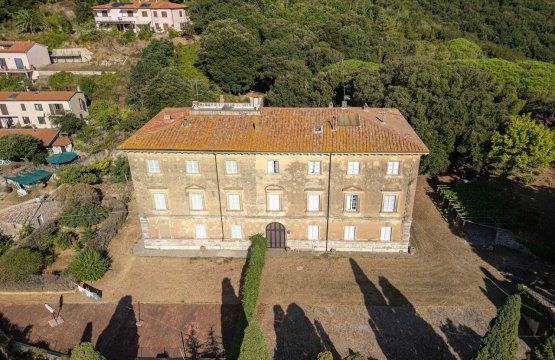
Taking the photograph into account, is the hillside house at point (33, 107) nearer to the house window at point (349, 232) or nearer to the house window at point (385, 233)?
the house window at point (349, 232)

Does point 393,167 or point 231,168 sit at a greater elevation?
point 393,167

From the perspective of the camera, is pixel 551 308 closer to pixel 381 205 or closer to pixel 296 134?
pixel 381 205

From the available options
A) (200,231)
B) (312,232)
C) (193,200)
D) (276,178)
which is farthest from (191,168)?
(312,232)

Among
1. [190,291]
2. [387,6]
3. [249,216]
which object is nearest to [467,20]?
[387,6]

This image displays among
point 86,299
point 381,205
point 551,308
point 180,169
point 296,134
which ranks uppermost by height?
point 296,134

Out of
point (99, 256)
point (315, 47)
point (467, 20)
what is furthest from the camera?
point (467, 20)

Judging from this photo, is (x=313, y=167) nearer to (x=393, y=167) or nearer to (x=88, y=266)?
(x=393, y=167)
